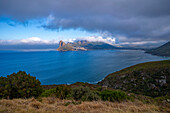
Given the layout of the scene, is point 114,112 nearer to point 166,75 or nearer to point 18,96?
point 18,96

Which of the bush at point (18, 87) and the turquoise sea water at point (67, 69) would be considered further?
the turquoise sea water at point (67, 69)

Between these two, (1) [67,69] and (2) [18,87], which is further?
(1) [67,69]

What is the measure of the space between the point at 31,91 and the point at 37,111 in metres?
4.44

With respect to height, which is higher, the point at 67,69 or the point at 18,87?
the point at 18,87

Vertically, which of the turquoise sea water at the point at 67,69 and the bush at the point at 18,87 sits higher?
the bush at the point at 18,87

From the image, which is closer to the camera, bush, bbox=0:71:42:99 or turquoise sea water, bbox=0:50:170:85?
bush, bbox=0:71:42:99

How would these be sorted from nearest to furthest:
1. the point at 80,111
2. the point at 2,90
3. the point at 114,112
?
1. the point at 114,112
2. the point at 80,111
3. the point at 2,90

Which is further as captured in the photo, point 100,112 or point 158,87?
point 158,87

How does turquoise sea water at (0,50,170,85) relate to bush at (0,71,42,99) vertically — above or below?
below

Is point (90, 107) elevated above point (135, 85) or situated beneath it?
elevated above

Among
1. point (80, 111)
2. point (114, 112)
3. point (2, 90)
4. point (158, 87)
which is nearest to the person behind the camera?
point (114, 112)

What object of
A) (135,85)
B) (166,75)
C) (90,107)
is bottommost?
(135,85)

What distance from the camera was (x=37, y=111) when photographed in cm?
504

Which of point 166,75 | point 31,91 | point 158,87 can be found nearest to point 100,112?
point 31,91
